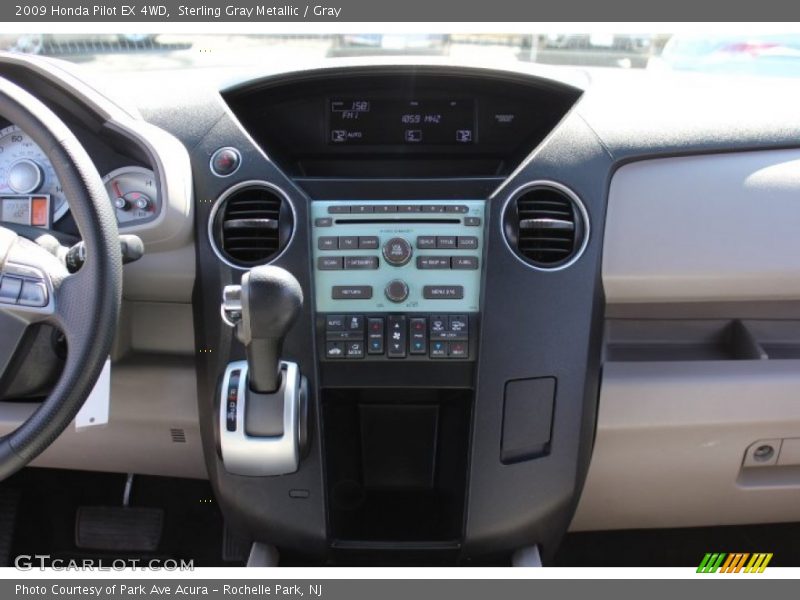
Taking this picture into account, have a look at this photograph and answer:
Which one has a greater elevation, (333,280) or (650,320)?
(333,280)

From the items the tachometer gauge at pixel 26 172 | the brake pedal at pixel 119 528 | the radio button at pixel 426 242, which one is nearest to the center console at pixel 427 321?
the radio button at pixel 426 242

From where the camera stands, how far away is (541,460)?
5.18 ft

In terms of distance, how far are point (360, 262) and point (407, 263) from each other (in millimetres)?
98

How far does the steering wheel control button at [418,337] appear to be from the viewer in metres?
1.53

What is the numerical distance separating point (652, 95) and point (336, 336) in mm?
915

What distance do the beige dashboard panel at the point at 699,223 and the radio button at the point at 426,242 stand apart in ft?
1.22

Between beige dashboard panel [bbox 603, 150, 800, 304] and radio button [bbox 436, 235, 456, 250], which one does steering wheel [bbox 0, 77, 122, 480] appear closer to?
radio button [bbox 436, 235, 456, 250]

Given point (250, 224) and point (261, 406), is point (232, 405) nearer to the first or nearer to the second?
point (261, 406)

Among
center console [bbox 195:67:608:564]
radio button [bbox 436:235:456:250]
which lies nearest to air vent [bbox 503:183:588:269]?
center console [bbox 195:67:608:564]

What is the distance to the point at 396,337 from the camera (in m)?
1.53

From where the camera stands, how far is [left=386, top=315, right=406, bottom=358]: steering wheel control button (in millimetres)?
1531

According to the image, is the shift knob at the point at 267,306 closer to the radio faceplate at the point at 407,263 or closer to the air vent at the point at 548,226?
the radio faceplate at the point at 407,263

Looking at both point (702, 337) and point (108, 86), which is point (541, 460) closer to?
point (702, 337)

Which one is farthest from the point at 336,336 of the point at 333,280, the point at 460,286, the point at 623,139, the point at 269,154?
the point at 623,139
